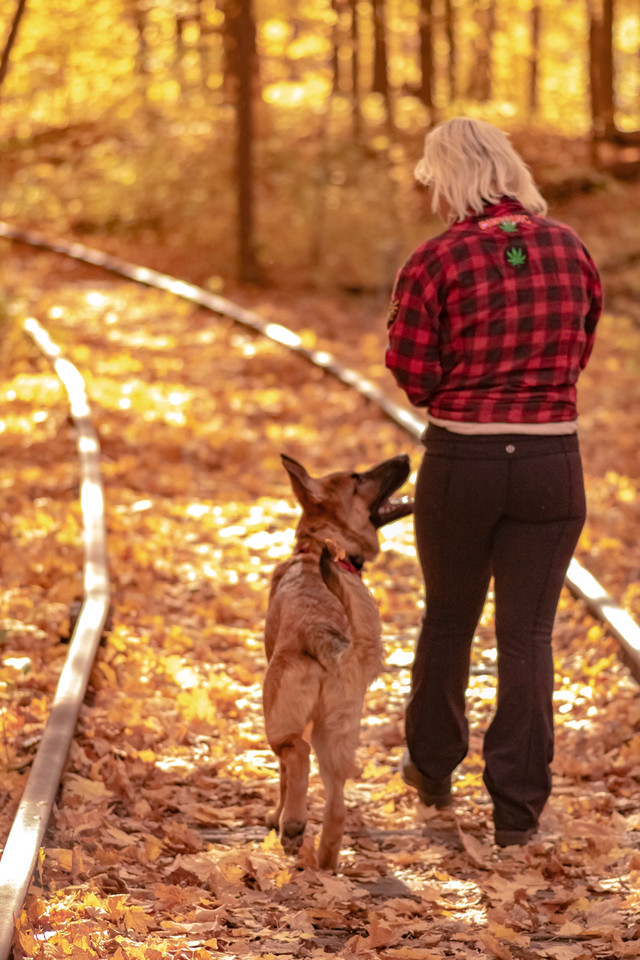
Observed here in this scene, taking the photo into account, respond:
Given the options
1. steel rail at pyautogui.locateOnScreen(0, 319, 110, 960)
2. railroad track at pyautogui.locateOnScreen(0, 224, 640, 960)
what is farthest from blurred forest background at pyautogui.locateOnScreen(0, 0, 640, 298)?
steel rail at pyautogui.locateOnScreen(0, 319, 110, 960)

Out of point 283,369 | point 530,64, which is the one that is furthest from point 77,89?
point 283,369

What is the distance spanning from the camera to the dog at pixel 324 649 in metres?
4.12

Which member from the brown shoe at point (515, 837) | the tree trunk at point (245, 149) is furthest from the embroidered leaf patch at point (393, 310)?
the tree trunk at point (245, 149)

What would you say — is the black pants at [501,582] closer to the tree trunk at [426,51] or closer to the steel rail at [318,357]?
the steel rail at [318,357]

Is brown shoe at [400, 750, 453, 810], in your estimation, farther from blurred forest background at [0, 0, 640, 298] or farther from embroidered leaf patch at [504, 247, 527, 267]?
blurred forest background at [0, 0, 640, 298]

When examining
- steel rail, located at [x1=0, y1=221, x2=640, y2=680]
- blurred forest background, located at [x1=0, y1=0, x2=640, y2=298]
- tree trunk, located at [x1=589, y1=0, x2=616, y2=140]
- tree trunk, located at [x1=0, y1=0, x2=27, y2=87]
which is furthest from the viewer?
tree trunk, located at [x1=589, y1=0, x2=616, y2=140]

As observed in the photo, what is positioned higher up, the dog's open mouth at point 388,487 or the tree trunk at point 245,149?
the tree trunk at point 245,149

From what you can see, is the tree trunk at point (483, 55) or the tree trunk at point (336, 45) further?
the tree trunk at point (483, 55)

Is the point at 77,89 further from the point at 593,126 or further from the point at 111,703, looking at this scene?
the point at 111,703

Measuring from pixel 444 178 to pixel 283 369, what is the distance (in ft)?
32.4

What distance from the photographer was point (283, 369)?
13992 millimetres

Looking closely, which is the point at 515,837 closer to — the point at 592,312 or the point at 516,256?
the point at 592,312

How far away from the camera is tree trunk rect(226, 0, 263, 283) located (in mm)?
20203

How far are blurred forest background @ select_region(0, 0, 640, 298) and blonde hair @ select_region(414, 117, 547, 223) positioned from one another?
11.5 metres
